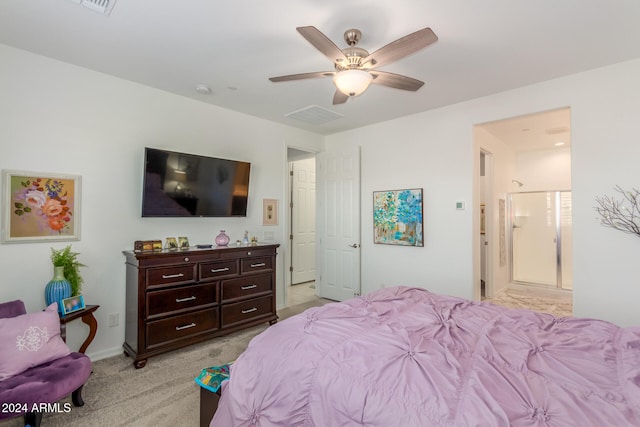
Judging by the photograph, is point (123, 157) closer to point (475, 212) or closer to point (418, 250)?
point (418, 250)

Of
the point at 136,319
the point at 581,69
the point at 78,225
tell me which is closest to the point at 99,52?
the point at 78,225

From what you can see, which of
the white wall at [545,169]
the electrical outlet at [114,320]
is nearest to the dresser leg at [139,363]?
the electrical outlet at [114,320]

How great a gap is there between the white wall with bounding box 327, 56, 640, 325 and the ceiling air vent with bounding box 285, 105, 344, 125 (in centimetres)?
73

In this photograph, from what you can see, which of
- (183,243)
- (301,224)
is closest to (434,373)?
(183,243)

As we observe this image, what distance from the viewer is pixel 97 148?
115 inches

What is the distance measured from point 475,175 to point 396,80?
2.05 metres

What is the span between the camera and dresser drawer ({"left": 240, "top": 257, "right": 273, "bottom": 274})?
3.52m

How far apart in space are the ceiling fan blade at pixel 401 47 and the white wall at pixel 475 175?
210 cm

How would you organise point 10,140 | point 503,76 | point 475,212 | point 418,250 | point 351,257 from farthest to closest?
1. point 351,257
2. point 418,250
3. point 475,212
4. point 503,76
5. point 10,140

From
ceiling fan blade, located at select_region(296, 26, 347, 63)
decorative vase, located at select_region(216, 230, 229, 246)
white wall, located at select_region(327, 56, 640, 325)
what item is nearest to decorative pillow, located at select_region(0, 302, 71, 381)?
decorative vase, located at select_region(216, 230, 229, 246)

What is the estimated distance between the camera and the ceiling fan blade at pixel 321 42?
1.72 meters

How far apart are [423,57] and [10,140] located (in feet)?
11.3

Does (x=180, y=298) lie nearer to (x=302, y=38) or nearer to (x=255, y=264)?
(x=255, y=264)

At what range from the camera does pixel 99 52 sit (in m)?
2.57
